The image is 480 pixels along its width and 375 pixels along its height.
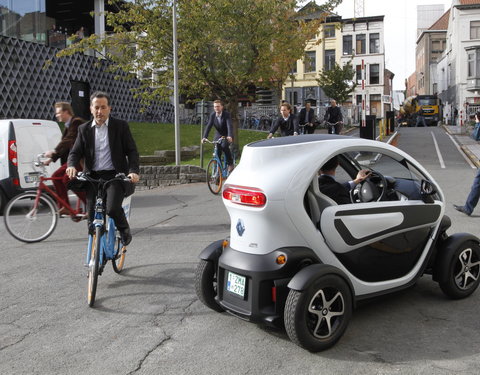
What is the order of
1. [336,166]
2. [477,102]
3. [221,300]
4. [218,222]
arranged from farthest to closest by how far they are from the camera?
[477,102] → [218,222] → [336,166] → [221,300]

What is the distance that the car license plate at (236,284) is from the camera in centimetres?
383

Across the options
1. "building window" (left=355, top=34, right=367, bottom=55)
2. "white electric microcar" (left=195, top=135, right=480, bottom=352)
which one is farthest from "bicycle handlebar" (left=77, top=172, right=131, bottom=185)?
"building window" (left=355, top=34, right=367, bottom=55)

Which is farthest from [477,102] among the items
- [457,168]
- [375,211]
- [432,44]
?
[375,211]

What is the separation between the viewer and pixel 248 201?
3832 millimetres

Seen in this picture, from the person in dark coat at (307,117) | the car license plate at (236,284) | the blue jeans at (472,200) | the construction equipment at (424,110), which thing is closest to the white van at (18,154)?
the car license plate at (236,284)

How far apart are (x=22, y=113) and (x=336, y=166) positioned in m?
24.8

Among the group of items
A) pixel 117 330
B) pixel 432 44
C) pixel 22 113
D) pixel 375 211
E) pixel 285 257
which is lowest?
pixel 117 330

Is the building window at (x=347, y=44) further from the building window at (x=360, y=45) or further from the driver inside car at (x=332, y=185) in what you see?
the driver inside car at (x=332, y=185)

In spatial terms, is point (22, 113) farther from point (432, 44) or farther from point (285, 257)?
point (432, 44)

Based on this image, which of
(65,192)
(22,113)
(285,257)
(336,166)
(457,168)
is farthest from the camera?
(22,113)

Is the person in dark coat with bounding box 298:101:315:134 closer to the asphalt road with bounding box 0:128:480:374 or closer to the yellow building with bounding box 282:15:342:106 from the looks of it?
the asphalt road with bounding box 0:128:480:374

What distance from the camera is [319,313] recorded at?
3.70 meters

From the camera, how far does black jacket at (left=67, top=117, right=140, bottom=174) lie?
17.4 ft

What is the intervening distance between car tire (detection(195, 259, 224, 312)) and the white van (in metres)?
6.65
